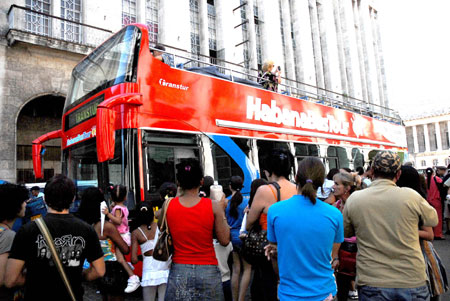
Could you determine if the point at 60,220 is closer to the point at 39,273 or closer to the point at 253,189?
the point at 39,273

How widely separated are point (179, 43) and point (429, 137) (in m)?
89.7

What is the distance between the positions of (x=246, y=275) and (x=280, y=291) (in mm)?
2001

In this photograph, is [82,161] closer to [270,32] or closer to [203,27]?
[203,27]

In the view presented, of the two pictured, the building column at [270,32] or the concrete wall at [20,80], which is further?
the building column at [270,32]

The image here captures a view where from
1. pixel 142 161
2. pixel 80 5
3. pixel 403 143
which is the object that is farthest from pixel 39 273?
pixel 403 143

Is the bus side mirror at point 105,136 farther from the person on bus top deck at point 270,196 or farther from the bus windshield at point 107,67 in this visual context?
the person on bus top deck at point 270,196

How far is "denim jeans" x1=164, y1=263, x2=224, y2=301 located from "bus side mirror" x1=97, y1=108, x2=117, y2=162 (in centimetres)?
306

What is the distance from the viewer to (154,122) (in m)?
6.02

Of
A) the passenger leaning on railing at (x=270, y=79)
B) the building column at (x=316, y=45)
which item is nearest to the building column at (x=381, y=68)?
the building column at (x=316, y=45)

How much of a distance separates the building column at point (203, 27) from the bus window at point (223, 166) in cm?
1368

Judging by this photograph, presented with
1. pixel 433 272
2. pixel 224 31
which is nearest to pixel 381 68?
pixel 224 31

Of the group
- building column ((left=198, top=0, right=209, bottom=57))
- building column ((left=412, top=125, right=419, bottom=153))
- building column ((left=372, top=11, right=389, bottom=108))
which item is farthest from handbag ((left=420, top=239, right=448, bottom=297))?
building column ((left=412, top=125, right=419, bottom=153))

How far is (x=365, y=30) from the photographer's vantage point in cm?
3312

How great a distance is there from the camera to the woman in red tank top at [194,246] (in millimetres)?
2586
